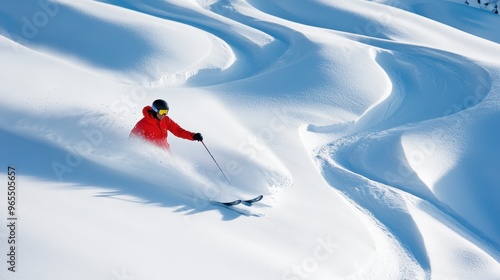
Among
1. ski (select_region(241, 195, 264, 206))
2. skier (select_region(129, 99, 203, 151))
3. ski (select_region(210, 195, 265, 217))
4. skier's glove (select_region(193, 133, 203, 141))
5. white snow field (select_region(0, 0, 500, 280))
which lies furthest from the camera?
skier's glove (select_region(193, 133, 203, 141))

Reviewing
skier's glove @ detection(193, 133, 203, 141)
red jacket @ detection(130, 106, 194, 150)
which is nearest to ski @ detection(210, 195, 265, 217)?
skier's glove @ detection(193, 133, 203, 141)

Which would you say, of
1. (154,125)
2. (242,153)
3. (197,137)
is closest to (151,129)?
(154,125)

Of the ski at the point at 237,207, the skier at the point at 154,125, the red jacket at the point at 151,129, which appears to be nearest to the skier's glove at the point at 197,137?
the skier at the point at 154,125

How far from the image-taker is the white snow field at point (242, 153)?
16.2ft

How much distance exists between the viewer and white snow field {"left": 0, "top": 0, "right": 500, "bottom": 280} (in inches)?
194

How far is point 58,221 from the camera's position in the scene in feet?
15.4

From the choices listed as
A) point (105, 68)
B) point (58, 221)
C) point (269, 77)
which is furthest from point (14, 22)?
point (58, 221)

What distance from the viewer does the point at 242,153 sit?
7234 mm

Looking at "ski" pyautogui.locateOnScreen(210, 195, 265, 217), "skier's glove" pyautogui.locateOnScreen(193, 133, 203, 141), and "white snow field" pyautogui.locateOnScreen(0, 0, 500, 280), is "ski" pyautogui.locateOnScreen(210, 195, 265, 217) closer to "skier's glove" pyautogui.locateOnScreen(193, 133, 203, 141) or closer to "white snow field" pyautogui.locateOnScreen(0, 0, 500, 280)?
"white snow field" pyautogui.locateOnScreen(0, 0, 500, 280)

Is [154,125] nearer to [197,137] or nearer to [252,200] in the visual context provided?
[197,137]

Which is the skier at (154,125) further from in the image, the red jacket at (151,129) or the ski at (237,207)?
the ski at (237,207)

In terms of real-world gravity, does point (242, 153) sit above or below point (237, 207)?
above

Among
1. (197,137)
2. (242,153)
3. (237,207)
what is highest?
(197,137)

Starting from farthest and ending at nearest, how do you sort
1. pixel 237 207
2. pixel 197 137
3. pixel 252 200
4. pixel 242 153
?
1. pixel 242 153
2. pixel 197 137
3. pixel 252 200
4. pixel 237 207
